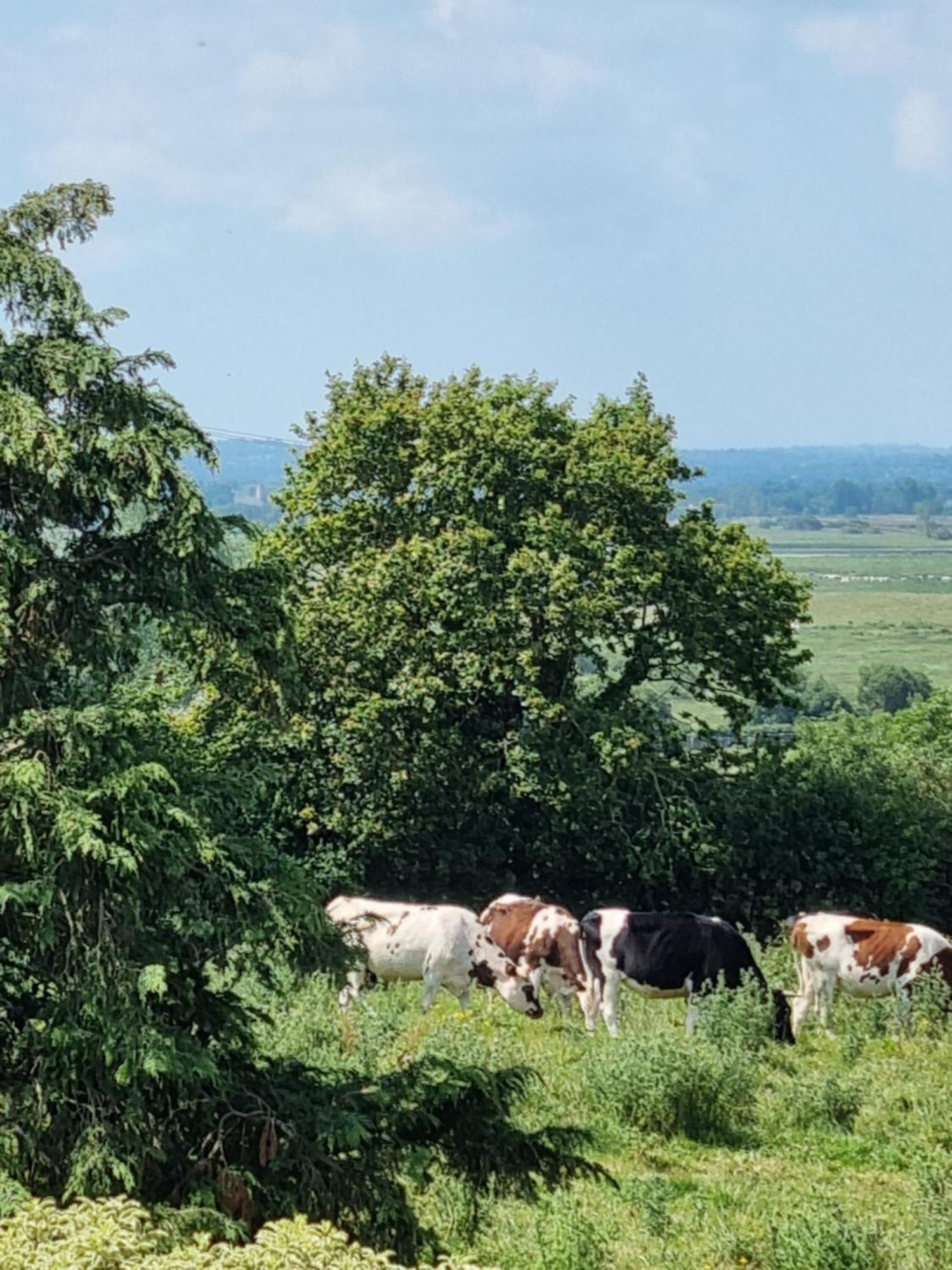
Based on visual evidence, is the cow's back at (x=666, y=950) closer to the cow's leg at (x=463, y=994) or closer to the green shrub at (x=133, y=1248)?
the cow's leg at (x=463, y=994)

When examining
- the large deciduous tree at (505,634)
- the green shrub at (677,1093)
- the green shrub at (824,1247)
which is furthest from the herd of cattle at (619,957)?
the green shrub at (824,1247)

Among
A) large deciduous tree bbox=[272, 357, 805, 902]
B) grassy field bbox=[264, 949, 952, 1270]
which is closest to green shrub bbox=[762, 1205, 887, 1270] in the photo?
grassy field bbox=[264, 949, 952, 1270]

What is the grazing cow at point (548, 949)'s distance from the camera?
21.0 metres

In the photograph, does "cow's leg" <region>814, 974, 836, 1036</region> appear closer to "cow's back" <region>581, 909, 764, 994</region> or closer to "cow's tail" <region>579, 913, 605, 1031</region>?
"cow's back" <region>581, 909, 764, 994</region>

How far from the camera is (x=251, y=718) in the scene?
24.9m

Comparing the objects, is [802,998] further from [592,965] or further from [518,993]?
[518,993]

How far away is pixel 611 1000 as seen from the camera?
19.9 m

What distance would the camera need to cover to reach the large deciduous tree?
86.2 feet

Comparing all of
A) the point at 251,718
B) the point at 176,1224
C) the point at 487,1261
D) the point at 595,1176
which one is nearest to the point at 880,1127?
the point at 487,1261

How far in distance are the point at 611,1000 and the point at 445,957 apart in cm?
220

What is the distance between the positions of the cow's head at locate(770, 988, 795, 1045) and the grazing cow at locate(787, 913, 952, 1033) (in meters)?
1.07

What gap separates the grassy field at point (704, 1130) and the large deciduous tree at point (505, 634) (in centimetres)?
593

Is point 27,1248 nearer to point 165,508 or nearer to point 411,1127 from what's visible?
point 411,1127

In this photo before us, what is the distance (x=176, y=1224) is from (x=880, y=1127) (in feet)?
30.4
